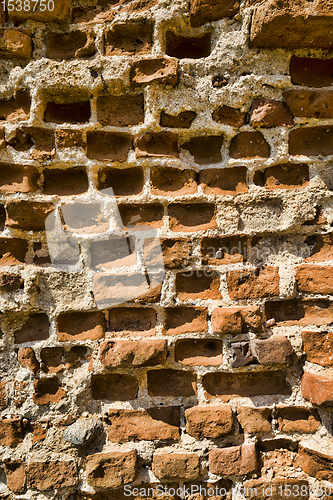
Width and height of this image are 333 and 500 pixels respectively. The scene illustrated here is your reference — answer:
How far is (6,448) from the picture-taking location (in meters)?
0.96

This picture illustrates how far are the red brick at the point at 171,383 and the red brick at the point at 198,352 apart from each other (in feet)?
0.15

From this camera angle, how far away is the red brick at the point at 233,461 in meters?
0.95

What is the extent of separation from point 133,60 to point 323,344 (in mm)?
1072

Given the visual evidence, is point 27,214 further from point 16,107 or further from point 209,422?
point 209,422

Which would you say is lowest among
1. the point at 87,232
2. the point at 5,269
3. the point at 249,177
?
the point at 5,269

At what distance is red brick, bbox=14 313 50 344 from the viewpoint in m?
0.99

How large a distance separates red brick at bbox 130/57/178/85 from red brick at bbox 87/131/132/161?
6.9 inches

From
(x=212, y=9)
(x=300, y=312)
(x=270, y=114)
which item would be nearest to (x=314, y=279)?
(x=300, y=312)

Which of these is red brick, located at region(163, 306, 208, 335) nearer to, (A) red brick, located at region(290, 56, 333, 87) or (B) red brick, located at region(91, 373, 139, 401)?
(B) red brick, located at region(91, 373, 139, 401)

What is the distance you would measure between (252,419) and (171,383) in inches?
10.8

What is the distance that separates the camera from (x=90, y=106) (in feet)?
3.25

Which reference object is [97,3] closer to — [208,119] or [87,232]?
[208,119]

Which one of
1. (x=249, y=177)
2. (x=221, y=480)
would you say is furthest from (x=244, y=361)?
(x=249, y=177)

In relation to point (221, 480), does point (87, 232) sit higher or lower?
higher
